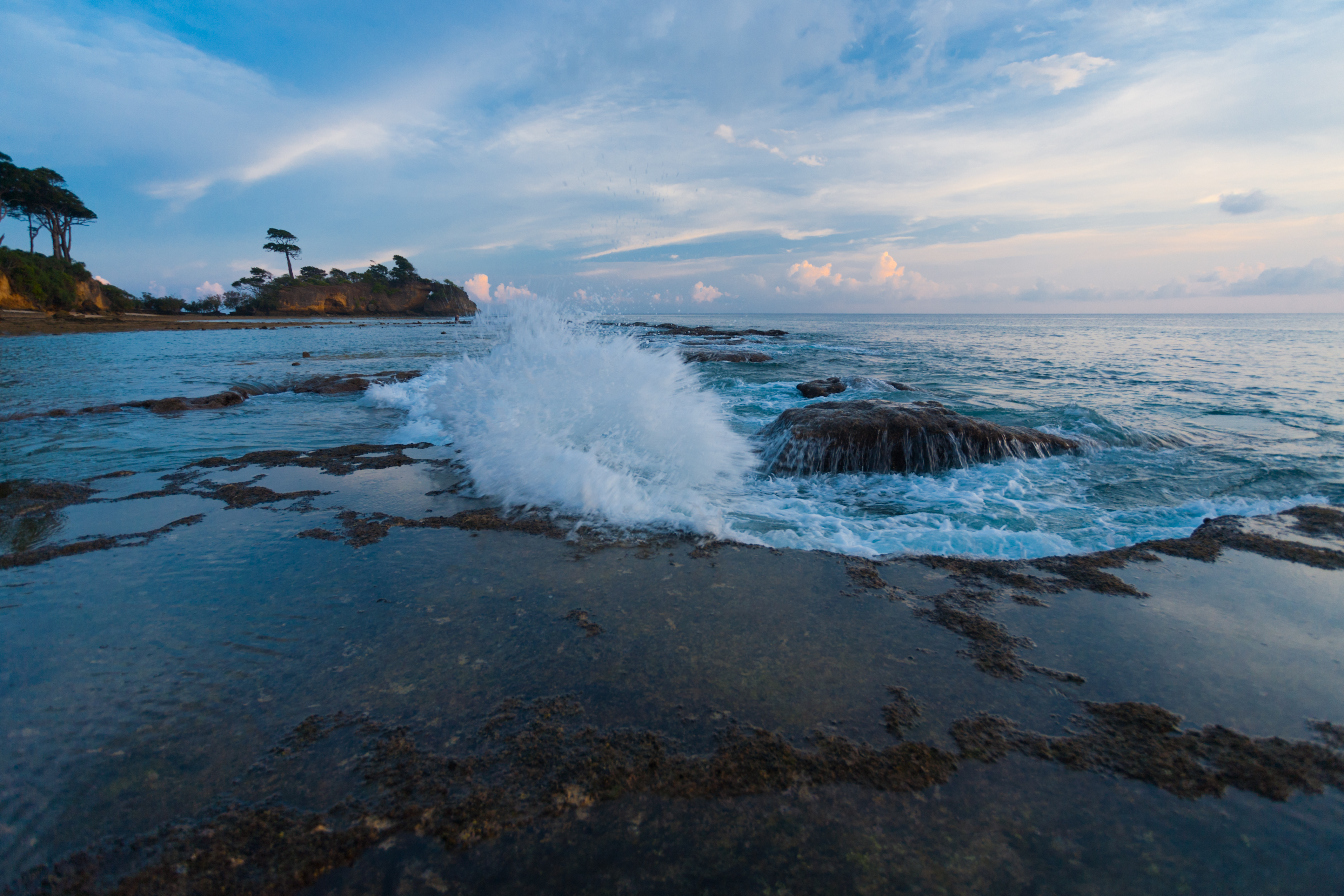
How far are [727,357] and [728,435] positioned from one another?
14.1 meters

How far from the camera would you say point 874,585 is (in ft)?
11.6

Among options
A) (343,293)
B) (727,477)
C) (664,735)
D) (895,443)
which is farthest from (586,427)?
(343,293)

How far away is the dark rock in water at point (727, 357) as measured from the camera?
21109 mm

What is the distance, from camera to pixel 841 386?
1305 centimetres

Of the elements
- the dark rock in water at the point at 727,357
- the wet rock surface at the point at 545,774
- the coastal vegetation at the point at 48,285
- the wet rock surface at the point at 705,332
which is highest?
the coastal vegetation at the point at 48,285

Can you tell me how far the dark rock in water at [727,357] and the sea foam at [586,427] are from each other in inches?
389

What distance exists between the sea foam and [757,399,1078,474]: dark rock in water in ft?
2.11

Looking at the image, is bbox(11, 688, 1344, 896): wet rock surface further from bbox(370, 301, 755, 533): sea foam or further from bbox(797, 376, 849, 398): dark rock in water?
bbox(797, 376, 849, 398): dark rock in water

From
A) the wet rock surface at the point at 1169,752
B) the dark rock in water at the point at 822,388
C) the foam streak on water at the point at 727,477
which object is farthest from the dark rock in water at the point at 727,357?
the wet rock surface at the point at 1169,752

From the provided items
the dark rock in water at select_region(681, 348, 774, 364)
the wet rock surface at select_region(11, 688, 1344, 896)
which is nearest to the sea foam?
the wet rock surface at select_region(11, 688, 1344, 896)

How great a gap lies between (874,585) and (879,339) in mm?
38147

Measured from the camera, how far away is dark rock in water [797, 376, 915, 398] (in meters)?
12.7

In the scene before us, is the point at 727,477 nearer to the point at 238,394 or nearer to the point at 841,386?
the point at 841,386

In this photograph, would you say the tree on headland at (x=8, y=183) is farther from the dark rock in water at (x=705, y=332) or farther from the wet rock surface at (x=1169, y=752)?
the wet rock surface at (x=1169, y=752)
